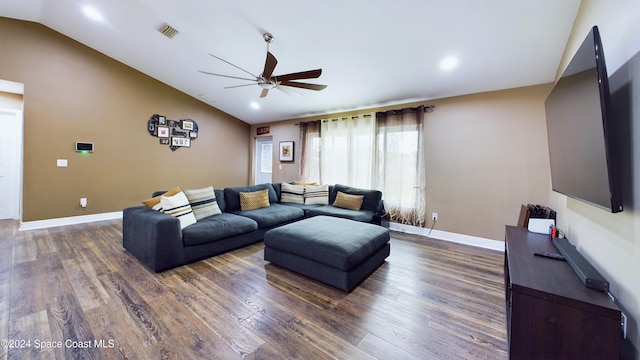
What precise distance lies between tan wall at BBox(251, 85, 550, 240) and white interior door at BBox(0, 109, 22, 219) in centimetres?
743

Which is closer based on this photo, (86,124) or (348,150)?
(86,124)

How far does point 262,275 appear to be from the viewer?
2449mm

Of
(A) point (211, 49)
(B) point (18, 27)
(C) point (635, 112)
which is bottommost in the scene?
(C) point (635, 112)

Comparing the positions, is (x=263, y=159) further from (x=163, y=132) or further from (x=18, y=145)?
(x=18, y=145)

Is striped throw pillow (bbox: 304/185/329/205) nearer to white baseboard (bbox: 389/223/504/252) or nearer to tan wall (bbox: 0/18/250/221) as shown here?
white baseboard (bbox: 389/223/504/252)

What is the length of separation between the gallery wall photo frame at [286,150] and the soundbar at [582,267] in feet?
16.5

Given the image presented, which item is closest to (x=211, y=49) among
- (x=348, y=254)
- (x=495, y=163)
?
(x=348, y=254)

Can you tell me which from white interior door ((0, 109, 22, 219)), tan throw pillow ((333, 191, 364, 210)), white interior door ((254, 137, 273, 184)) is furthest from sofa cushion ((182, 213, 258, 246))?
white interior door ((0, 109, 22, 219))

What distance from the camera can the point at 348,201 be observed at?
4.19 m

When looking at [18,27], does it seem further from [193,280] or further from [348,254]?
[348,254]

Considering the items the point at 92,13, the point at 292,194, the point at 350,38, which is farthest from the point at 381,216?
the point at 92,13

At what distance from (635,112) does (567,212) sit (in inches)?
58.4

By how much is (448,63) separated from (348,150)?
2318 mm

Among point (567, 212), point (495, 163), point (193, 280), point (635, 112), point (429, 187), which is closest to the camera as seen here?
point (635, 112)
